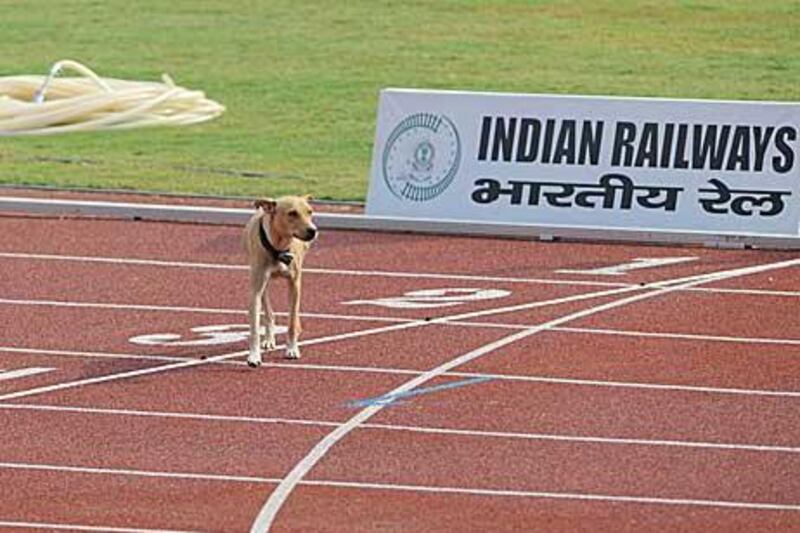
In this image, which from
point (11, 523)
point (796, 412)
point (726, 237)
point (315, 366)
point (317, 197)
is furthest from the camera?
point (317, 197)

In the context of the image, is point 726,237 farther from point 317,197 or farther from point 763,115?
point 317,197

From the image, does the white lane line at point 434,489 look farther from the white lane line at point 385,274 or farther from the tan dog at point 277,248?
the white lane line at point 385,274

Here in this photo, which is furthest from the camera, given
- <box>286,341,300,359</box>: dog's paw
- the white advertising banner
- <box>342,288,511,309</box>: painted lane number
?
the white advertising banner

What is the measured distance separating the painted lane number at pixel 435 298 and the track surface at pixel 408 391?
0.04 metres

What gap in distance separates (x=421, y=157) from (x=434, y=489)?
30.2 feet

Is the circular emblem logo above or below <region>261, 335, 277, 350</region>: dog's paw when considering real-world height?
above

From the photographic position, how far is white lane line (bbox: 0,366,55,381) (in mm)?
13969

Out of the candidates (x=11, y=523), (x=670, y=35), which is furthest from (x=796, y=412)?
(x=670, y=35)

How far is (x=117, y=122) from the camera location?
2648 centimetres

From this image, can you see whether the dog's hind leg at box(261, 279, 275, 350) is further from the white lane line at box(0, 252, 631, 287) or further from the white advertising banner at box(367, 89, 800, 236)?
the white advertising banner at box(367, 89, 800, 236)

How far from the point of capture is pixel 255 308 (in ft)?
46.1

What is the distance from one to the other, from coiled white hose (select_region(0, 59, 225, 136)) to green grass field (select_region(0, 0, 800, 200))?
208 mm

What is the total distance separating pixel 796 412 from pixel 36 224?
29.5ft

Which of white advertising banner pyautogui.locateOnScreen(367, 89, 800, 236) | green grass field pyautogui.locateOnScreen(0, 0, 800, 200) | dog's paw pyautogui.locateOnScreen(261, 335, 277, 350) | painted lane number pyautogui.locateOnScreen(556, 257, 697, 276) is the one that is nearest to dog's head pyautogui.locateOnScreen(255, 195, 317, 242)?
dog's paw pyautogui.locateOnScreen(261, 335, 277, 350)
